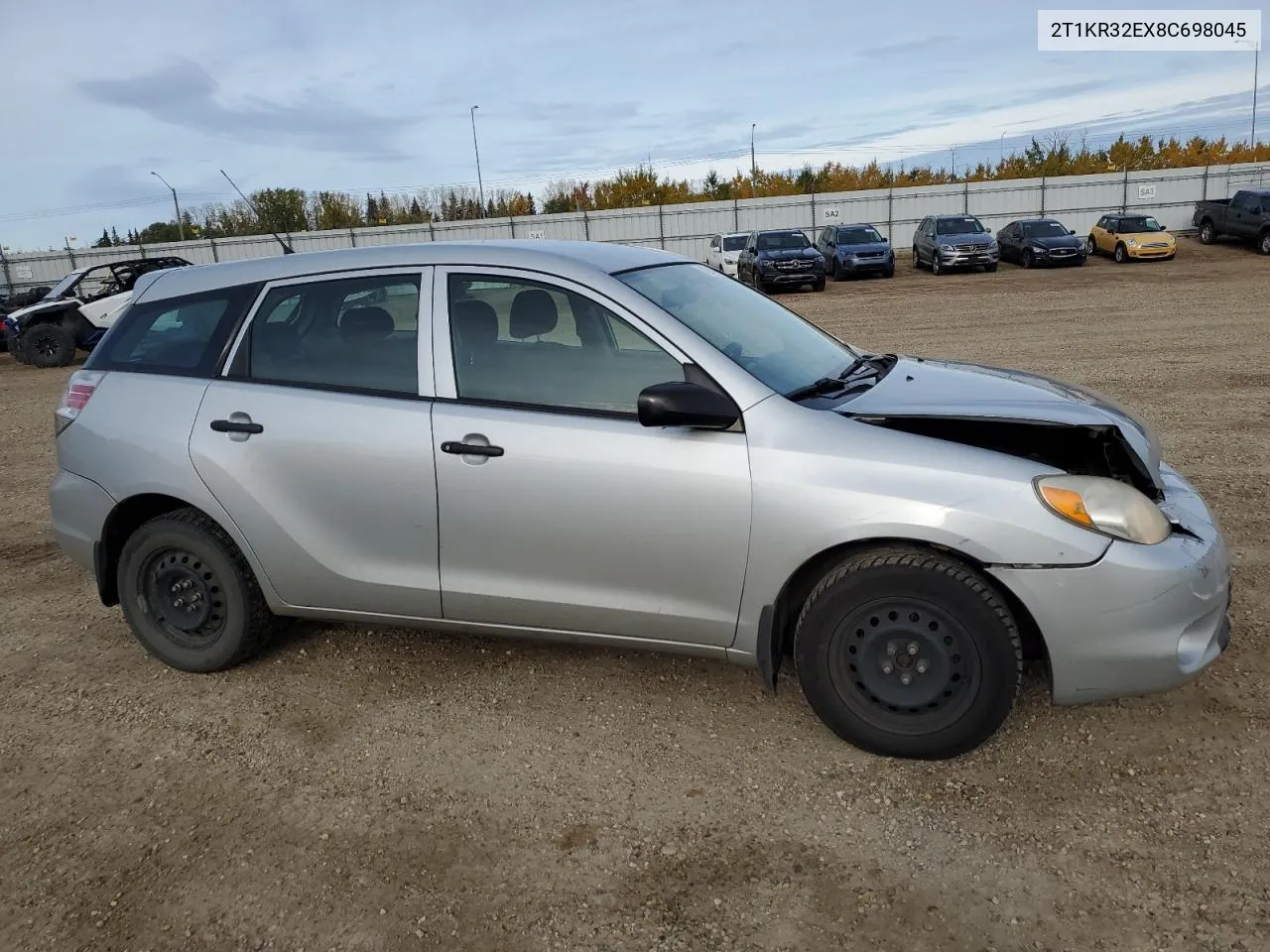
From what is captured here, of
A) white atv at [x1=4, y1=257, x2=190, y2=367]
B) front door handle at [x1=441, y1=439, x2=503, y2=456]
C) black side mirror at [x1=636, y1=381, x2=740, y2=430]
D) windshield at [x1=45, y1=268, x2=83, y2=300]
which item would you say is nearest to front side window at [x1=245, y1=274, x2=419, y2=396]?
front door handle at [x1=441, y1=439, x2=503, y2=456]

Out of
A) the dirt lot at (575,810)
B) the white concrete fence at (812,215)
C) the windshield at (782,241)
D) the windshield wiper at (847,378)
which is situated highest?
the white concrete fence at (812,215)

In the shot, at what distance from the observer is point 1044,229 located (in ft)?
99.1

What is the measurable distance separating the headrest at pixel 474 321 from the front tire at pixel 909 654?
156cm

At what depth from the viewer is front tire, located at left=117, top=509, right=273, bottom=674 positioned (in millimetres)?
4145

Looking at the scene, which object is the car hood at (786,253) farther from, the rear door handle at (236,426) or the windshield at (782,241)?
the rear door handle at (236,426)

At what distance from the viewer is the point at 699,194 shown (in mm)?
68875

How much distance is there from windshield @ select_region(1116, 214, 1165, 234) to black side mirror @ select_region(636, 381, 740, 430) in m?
31.4

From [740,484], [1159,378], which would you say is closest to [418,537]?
[740,484]

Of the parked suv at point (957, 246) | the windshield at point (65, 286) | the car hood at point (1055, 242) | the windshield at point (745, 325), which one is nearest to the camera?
the windshield at point (745, 325)

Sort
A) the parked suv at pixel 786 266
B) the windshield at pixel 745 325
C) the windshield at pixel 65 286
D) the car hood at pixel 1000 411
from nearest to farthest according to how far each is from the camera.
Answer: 1. the car hood at pixel 1000 411
2. the windshield at pixel 745 325
3. the windshield at pixel 65 286
4. the parked suv at pixel 786 266

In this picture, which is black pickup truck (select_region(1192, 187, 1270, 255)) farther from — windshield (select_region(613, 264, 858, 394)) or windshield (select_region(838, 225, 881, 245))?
windshield (select_region(613, 264, 858, 394))

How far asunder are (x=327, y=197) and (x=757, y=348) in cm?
6643

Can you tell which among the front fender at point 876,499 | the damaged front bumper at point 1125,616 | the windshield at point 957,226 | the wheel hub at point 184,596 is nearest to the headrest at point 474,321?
the front fender at point 876,499

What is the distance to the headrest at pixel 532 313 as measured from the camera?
145 inches
